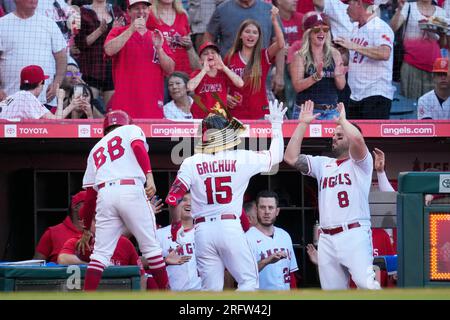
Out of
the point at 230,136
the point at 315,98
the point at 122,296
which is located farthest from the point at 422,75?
the point at 122,296

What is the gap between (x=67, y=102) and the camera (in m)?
9.81

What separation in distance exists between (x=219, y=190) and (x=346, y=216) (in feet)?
3.24

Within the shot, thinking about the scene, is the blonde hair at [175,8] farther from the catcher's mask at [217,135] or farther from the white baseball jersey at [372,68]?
the catcher's mask at [217,135]

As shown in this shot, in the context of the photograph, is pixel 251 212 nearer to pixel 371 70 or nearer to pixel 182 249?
pixel 182 249

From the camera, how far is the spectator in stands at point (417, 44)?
1034 cm

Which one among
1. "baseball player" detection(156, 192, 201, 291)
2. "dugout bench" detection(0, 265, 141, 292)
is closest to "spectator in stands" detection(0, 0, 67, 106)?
"baseball player" detection(156, 192, 201, 291)

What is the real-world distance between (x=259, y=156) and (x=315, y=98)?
2902mm

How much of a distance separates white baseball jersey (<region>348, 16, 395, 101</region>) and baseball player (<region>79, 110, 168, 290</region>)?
3.58 m

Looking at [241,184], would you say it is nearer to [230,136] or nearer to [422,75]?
[230,136]

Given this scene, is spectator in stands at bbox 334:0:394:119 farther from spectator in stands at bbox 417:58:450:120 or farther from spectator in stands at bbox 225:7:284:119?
spectator in stands at bbox 225:7:284:119

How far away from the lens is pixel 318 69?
32.2 ft

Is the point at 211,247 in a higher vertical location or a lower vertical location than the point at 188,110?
lower

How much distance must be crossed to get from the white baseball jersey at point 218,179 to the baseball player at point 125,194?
0.33m

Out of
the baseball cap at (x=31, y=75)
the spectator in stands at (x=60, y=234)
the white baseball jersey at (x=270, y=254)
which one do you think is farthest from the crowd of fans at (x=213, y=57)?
the white baseball jersey at (x=270, y=254)
